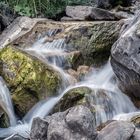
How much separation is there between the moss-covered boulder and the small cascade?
9cm

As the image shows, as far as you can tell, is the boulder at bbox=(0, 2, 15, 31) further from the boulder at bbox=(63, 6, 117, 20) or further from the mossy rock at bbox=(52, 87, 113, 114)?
the mossy rock at bbox=(52, 87, 113, 114)

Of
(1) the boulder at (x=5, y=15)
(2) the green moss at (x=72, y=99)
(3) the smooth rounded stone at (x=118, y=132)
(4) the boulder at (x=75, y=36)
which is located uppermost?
(3) the smooth rounded stone at (x=118, y=132)

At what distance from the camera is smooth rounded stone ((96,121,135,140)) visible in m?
4.41

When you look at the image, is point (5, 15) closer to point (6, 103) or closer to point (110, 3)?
point (110, 3)

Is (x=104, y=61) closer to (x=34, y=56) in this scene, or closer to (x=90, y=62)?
(x=90, y=62)

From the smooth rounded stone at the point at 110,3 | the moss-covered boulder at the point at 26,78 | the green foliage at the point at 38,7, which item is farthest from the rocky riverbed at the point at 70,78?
the smooth rounded stone at the point at 110,3

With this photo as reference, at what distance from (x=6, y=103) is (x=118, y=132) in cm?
373

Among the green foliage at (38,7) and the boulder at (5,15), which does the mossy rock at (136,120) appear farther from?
the green foliage at (38,7)

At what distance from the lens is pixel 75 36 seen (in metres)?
9.93

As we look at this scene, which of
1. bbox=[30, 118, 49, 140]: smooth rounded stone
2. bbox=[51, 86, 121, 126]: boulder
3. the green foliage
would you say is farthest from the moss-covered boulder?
the green foliage

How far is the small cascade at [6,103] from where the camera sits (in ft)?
24.9

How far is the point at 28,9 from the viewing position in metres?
12.0

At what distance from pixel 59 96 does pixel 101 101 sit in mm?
949

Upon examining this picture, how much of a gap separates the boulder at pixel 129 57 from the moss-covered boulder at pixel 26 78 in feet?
4.72
